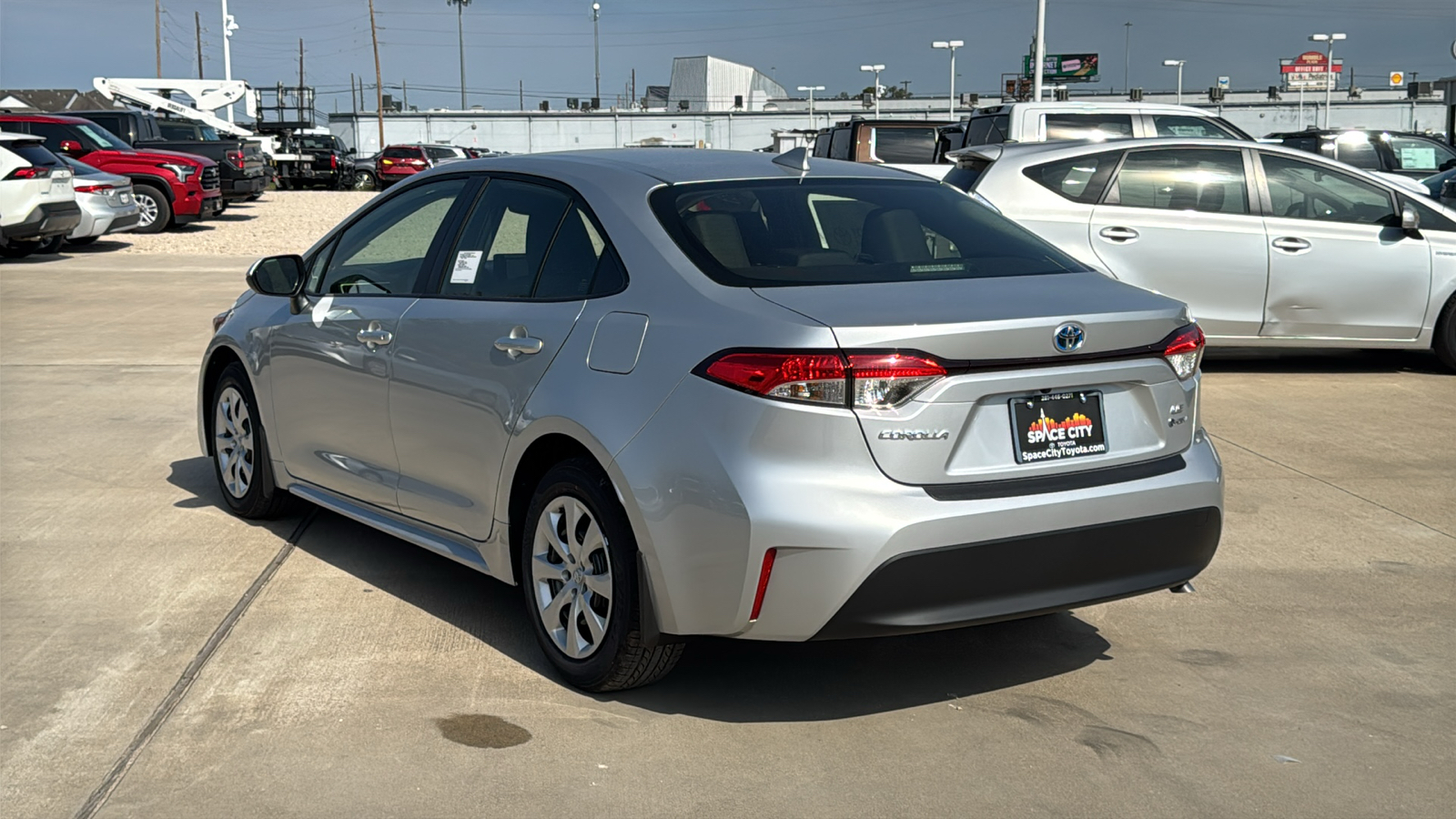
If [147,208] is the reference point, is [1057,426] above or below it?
below

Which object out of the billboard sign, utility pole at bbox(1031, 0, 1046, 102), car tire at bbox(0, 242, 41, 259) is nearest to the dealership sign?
the billboard sign

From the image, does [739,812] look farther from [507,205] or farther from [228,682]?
[507,205]

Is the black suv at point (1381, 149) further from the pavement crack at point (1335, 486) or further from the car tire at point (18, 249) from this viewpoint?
the car tire at point (18, 249)

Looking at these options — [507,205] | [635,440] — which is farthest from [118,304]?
[635,440]

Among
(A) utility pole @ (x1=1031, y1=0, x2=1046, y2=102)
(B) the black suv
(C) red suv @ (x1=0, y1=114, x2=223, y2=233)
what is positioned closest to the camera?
(B) the black suv

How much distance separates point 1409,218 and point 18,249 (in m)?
17.6

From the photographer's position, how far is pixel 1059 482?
13.0ft

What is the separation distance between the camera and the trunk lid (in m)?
3.75

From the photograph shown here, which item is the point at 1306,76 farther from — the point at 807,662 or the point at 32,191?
the point at 807,662

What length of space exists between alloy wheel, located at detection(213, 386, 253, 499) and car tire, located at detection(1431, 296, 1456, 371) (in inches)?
310

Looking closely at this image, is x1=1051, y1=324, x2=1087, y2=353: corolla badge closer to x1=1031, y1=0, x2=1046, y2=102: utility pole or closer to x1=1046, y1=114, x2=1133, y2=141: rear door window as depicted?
x1=1046, y1=114, x2=1133, y2=141: rear door window

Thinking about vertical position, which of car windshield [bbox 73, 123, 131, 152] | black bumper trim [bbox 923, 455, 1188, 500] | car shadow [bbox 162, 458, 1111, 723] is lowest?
car shadow [bbox 162, 458, 1111, 723]

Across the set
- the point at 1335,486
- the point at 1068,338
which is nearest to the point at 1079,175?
the point at 1335,486

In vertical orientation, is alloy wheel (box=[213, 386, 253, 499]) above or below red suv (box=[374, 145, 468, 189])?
below
